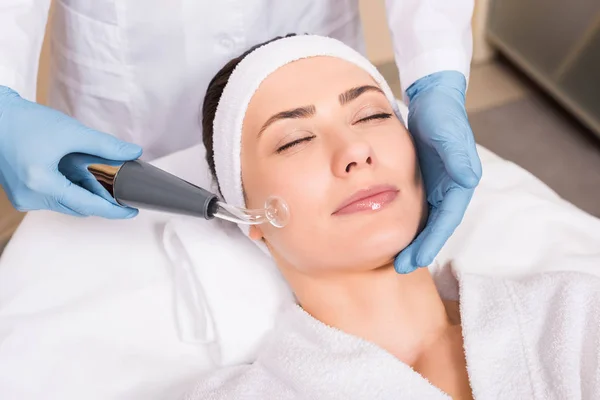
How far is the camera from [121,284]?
132cm

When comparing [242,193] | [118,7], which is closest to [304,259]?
[242,193]

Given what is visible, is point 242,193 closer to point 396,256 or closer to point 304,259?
point 304,259

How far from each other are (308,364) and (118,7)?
837 mm

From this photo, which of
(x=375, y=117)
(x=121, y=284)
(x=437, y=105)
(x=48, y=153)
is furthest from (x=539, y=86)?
(x=48, y=153)

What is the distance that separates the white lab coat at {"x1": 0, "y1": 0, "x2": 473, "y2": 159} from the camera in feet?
4.44

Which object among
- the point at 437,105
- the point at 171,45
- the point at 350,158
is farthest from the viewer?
the point at 171,45

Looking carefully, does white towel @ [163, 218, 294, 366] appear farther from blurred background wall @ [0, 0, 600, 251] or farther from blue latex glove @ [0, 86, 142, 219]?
blurred background wall @ [0, 0, 600, 251]

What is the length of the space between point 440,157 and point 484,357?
0.38 metres

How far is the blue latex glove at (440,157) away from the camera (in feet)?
3.66

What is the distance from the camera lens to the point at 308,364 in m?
1.10

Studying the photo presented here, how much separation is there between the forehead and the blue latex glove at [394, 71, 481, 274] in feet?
0.53

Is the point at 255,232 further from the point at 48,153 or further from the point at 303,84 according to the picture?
the point at 48,153

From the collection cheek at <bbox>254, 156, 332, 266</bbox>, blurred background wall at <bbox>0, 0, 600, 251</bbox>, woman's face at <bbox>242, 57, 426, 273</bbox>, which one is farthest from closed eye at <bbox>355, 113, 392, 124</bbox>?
blurred background wall at <bbox>0, 0, 600, 251</bbox>

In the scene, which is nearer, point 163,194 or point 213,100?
point 163,194
